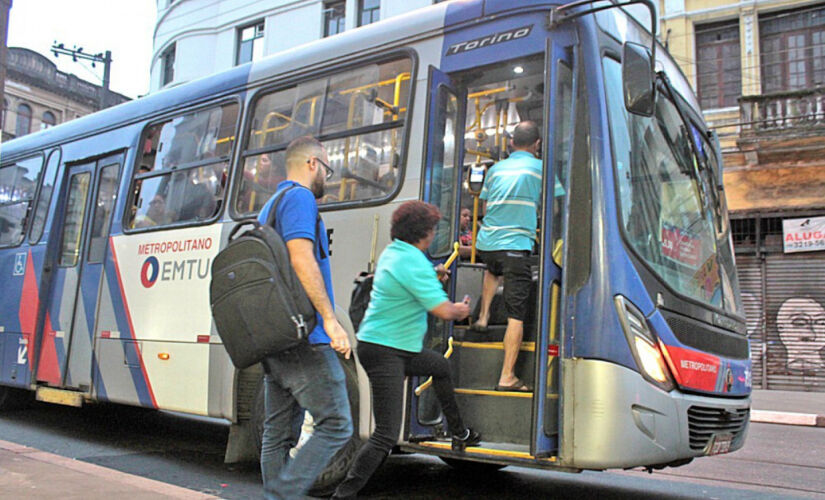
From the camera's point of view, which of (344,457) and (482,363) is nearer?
(482,363)

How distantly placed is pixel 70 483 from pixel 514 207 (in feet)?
10.4

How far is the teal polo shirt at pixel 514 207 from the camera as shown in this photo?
16.0 ft

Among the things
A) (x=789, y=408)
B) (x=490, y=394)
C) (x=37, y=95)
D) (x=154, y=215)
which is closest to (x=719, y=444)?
(x=490, y=394)

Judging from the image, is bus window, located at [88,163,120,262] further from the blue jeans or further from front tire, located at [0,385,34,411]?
the blue jeans

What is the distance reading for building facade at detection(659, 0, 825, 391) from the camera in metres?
15.1

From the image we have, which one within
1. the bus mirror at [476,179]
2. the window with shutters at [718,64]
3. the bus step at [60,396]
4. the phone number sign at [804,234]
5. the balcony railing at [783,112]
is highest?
the window with shutters at [718,64]

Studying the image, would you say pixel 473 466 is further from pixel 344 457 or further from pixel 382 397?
pixel 382 397

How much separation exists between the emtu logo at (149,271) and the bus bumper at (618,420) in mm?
3761

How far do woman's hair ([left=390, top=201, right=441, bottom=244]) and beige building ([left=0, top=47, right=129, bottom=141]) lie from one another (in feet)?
129

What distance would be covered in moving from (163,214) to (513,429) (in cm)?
372

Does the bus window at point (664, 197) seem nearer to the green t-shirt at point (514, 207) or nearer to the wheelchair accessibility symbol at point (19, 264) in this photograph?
the green t-shirt at point (514, 207)

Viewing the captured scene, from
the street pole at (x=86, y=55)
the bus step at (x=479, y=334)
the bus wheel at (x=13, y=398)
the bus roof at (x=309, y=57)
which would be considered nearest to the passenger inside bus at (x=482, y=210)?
the bus step at (x=479, y=334)

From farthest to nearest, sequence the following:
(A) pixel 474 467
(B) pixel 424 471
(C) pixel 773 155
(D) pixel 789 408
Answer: (C) pixel 773 155, (D) pixel 789 408, (B) pixel 424 471, (A) pixel 474 467

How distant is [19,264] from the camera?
8227mm
